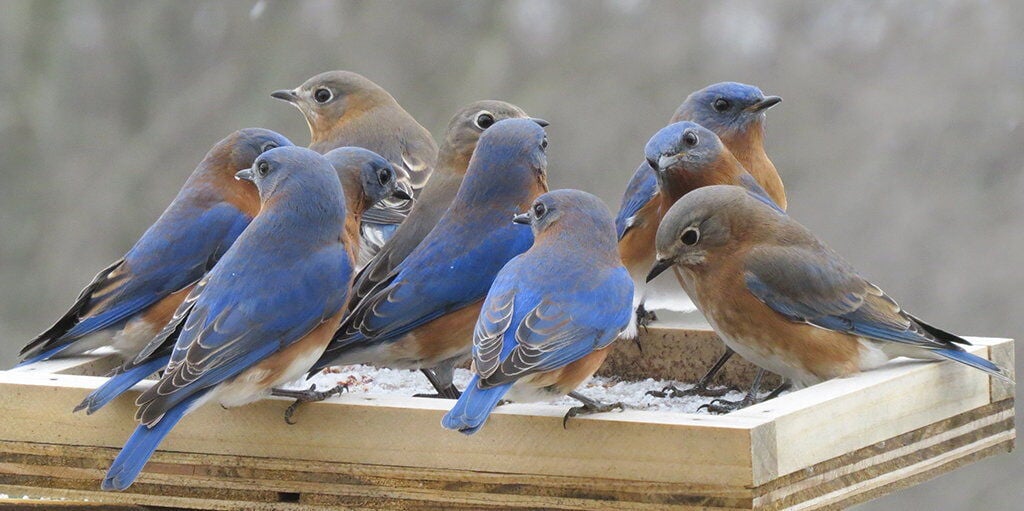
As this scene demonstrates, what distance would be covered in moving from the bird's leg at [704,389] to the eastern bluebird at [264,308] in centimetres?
125

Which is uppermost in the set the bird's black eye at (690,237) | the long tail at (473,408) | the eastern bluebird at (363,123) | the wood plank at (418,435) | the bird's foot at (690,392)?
the eastern bluebird at (363,123)

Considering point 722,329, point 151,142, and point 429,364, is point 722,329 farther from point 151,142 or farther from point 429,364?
point 151,142

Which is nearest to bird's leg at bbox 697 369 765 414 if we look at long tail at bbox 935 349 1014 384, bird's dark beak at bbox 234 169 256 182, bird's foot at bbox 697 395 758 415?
bird's foot at bbox 697 395 758 415

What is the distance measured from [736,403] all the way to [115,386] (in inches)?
72.4

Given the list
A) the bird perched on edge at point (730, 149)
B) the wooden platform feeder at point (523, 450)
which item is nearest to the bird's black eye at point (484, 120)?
the bird perched on edge at point (730, 149)

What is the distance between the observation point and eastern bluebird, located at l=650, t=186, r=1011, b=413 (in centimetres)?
446

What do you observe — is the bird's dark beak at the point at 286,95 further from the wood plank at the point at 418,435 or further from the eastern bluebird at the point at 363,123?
the wood plank at the point at 418,435

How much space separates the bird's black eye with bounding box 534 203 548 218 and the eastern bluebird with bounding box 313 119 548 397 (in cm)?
31

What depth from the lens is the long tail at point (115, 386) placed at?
4062 mm

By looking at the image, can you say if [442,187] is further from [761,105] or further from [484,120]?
[761,105]

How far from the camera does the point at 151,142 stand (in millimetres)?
7262

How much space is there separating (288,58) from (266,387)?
331cm

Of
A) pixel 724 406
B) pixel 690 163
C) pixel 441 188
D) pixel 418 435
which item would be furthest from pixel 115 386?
pixel 690 163

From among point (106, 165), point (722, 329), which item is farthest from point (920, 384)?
point (106, 165)
